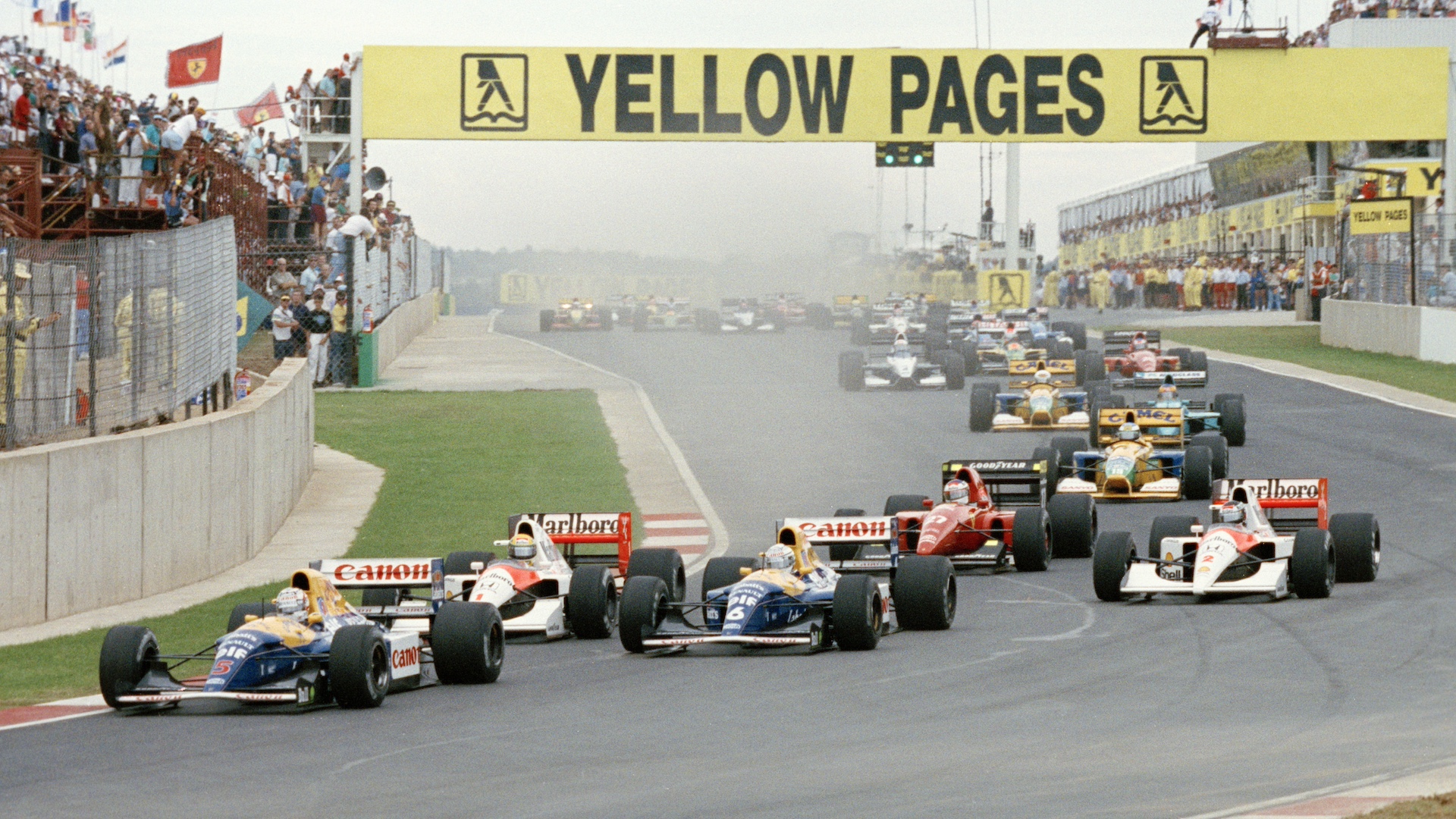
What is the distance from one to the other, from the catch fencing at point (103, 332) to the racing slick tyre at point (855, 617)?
269 inches

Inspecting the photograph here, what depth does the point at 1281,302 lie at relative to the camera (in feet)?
225

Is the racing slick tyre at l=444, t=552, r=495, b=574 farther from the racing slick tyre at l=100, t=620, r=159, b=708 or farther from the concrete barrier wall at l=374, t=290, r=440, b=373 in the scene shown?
the concrete barrier wall at l=374, t=290, r=440, b=373

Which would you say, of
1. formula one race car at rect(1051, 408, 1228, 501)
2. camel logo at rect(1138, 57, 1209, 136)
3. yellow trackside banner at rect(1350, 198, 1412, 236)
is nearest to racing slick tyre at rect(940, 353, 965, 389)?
camel logo at rect(1138, 57, 1209, 136)

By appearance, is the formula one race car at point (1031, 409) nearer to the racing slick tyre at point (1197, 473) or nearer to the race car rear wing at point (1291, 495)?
the racing slick tyre at point (1197, 473)

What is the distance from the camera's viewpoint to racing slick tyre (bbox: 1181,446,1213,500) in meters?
24.4

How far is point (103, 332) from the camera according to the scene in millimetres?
17281

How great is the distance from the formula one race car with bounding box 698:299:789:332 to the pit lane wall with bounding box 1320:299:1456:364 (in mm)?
18990

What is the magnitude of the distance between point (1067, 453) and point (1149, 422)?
3.58 m

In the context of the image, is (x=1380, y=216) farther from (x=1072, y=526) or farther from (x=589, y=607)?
(x=589, y=607)

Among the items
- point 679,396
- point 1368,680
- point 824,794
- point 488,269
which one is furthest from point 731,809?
point 488,269

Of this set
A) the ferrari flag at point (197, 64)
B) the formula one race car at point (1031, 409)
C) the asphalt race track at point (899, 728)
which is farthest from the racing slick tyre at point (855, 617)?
the ferrari flag at point (197, 64)

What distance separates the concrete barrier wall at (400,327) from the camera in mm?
45062

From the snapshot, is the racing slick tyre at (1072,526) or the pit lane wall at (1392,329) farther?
the pit lane wall at (1392,329)

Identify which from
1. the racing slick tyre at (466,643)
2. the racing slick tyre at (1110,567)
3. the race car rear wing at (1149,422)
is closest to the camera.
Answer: the racing slick tyre at (466,643)
